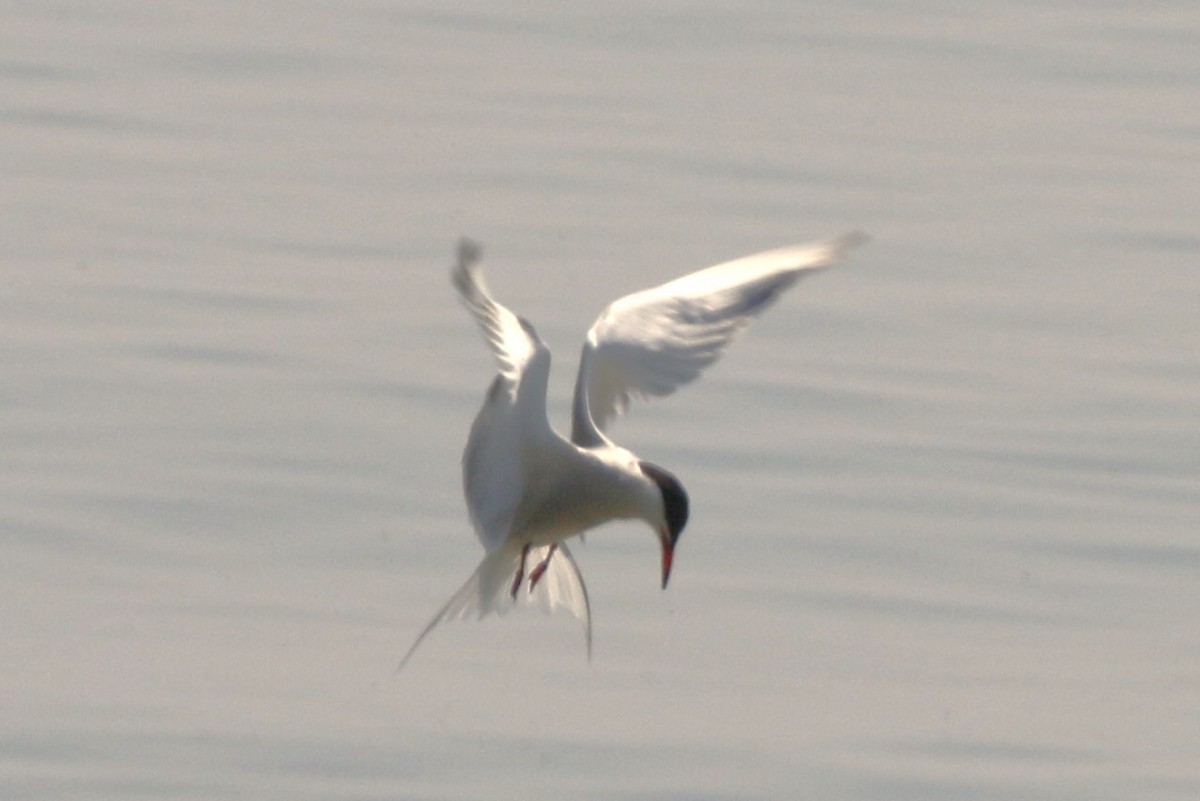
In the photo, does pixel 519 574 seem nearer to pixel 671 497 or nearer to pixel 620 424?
pixel 671 497

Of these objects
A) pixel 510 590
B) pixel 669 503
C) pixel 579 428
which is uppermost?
pixel 579 428

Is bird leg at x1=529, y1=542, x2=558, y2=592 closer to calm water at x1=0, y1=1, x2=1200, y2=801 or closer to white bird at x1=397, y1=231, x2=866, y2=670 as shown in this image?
white bird at x1=397, y1=231, x2=866, y2=670

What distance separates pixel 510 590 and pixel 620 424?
6.76 ft

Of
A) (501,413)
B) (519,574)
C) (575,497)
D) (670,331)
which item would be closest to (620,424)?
(670,331)

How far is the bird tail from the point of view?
6910mm

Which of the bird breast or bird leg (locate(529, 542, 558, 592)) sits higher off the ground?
the bird breast

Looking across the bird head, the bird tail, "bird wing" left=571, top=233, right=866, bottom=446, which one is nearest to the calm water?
the bird tail

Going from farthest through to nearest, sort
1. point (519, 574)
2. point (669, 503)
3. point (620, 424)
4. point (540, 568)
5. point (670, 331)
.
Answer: point (620, 424)
point (670, 331)
point (540, 568)
point (519, 574)
point (669, 503)

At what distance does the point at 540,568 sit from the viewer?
730 cm

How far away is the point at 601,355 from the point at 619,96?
6323 mm

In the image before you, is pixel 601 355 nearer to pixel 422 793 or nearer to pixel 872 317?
pixel 422 793

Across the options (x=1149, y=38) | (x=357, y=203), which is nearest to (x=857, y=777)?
(x=357, y=203)

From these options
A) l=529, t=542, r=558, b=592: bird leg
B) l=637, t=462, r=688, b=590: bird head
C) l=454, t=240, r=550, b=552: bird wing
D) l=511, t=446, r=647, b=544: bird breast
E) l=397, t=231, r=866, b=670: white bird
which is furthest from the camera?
l=529, t=542, r=558, b=592: bird leg

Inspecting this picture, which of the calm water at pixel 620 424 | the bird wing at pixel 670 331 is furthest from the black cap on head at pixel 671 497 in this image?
the calm water at pixel 620 424
